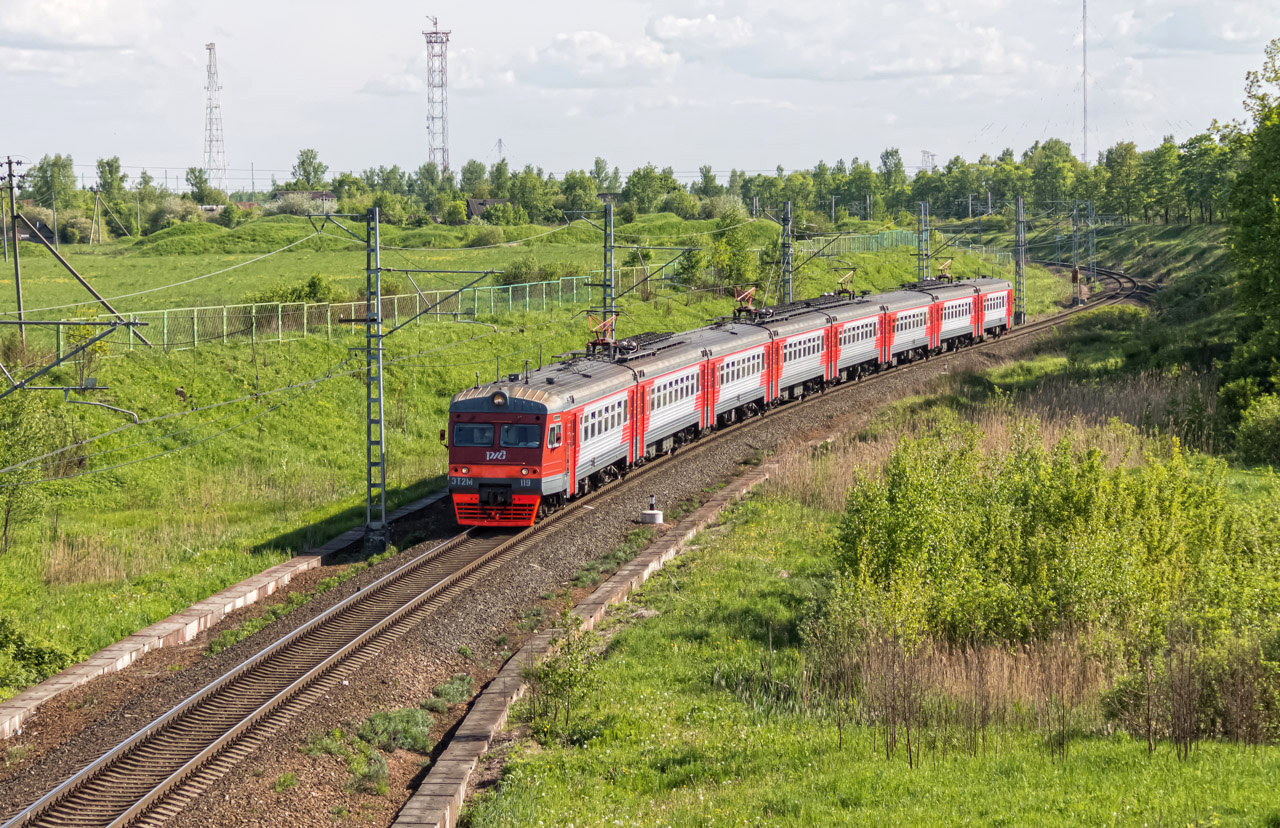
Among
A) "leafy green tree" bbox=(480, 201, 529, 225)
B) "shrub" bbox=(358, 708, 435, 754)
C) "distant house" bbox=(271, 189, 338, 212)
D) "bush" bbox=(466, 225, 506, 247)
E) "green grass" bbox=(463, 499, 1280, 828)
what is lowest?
"shrub" bbox=(358, 708, 435, 754)

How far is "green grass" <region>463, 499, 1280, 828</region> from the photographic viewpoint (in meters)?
10.0

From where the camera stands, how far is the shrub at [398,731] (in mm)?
14414

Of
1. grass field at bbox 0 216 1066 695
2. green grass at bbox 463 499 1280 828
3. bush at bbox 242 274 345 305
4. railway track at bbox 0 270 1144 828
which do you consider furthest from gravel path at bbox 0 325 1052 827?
bush at bbox 242 274 345 305

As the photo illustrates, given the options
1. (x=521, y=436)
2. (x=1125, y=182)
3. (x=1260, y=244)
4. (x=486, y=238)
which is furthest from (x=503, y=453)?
(x=1125, y=182)

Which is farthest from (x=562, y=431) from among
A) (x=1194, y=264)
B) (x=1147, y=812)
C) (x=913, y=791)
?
(x=1194, y=264)

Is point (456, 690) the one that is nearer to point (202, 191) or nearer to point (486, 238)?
point (486, 238)

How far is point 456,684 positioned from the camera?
16391mm

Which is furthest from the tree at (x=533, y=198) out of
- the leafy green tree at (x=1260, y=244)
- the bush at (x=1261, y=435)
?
the bush at (x=1261, y=435)

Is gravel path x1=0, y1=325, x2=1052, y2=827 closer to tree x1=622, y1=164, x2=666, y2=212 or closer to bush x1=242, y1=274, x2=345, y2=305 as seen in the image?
bush x1=242, y1=274, x2=345, y2=305

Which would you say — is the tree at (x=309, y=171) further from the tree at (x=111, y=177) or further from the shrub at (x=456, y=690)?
the shrub at (x=456, y=690)

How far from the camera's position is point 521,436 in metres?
23.5

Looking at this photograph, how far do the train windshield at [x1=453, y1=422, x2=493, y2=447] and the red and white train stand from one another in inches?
0.8

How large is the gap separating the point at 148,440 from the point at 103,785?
70.7 feet

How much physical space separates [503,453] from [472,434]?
800 mm
